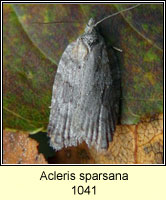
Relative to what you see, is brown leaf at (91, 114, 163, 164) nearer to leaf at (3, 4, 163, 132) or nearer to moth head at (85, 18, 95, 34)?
leaf at (3, 4, 163, 132)

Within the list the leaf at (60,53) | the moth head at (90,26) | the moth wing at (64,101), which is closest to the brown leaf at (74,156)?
the moth wing at (64,101)

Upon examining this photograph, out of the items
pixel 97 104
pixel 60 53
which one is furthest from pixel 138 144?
pixel 60 53

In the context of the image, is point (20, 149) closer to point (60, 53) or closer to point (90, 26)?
point (60, 53)

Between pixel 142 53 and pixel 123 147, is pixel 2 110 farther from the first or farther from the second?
pixel 142 53

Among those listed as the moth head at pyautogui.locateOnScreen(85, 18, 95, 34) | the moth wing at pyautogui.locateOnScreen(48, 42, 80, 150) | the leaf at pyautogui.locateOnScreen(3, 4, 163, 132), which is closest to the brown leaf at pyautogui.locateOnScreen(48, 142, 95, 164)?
the moth wing at pyautogui.locateOnScreen(48, 42, 80, 150)

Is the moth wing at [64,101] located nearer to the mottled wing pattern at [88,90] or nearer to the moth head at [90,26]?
the mottled wing pattern at [88,90]

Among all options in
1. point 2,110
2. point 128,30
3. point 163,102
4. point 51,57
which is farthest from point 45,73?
point 163,102

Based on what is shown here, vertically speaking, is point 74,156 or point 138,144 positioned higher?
point 138,144
